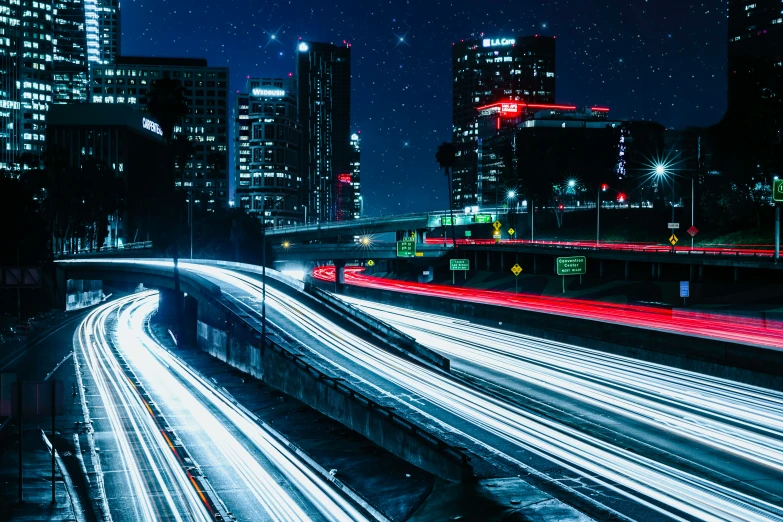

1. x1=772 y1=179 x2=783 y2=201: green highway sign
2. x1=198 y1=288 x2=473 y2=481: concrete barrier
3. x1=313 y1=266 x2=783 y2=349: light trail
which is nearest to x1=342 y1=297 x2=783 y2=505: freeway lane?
x1=313 y1=266 x2=783 y2=349: light trail

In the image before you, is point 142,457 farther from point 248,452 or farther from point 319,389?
point 319,389

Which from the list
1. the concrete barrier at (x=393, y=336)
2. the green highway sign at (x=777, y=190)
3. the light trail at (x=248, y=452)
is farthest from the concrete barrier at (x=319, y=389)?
the green highway sign at (x=777, y=190)

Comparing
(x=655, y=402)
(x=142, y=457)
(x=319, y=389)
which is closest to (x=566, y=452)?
(x=655, y=402)

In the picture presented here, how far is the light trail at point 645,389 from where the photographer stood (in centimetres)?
2888

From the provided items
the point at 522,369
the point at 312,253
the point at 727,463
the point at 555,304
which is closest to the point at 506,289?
the point at 312,253

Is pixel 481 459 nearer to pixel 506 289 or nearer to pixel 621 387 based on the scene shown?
pixel 621 387

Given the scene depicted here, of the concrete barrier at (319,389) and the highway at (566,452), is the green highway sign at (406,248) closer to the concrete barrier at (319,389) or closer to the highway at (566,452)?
the concrete barrier at (319,389)

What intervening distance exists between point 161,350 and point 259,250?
8612 cm

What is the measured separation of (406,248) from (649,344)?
58.3 meters

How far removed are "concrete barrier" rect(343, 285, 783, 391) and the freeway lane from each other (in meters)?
0.61

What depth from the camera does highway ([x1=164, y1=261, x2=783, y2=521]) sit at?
834 inches

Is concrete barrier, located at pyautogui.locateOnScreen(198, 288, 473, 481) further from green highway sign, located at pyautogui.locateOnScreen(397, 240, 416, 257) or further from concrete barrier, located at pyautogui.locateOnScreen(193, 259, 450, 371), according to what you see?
green highway sign, located at pyautogui.locateOnScreen(397, 240, 416, 257)

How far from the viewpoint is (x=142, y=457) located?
30250 millimetres

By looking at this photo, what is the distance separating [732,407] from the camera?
32.8m
